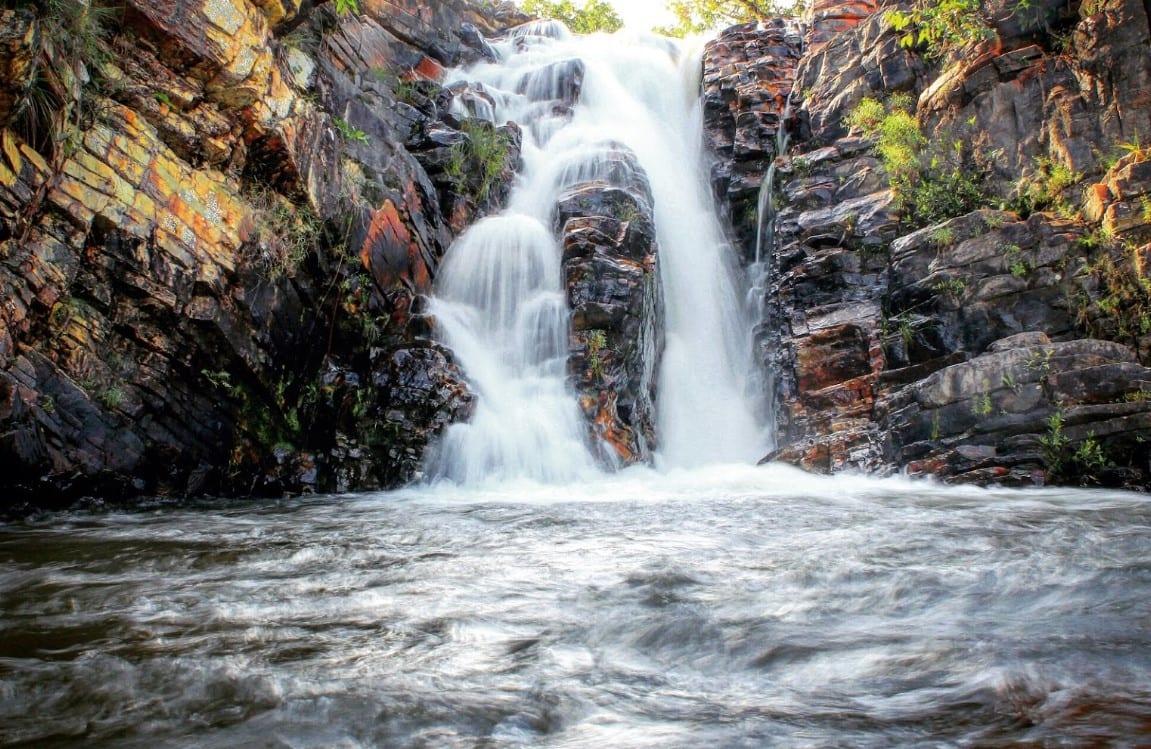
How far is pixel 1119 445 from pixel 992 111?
5342 mm

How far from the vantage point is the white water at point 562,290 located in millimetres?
9039

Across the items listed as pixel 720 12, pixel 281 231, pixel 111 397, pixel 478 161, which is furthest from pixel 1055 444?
pixel 720 12

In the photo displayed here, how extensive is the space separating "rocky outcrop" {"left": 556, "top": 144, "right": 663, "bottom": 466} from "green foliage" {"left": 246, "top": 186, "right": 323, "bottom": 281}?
3.69 m

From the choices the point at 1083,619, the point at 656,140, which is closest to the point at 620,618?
the point at 1083,619

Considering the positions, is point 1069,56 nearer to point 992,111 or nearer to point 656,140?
point 992,111

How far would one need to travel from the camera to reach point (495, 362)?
1005 centimetres

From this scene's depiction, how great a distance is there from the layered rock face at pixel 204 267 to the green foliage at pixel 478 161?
176 centimetres

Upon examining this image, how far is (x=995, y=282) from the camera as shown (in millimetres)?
8297

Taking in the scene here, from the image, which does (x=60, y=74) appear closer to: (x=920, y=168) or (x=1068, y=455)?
(x=1068, y=455)

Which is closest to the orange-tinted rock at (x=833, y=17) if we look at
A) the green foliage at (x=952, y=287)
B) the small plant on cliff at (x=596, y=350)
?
the green foliage at (x=952, y=287)

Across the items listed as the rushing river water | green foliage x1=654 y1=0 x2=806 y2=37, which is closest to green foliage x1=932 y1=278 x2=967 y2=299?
the rushing river water

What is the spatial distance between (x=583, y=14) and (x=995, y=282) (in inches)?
→ 783

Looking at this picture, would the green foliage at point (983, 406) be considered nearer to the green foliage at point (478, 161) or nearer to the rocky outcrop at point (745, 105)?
the rocky outcrop at point (745, 105)

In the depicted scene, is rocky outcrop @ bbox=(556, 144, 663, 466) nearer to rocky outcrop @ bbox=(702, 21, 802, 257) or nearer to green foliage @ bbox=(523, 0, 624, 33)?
rocky outcrop @ bbox=(702, 21, 802, 257)
